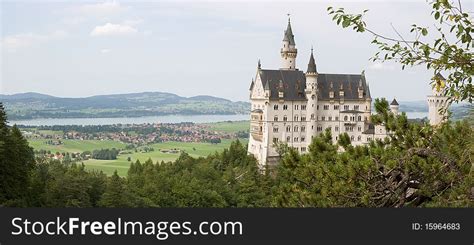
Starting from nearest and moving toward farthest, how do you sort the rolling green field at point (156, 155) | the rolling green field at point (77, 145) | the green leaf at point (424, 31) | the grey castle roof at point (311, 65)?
the green leaf at point (424, 31), the grey castle roof at point (311, 65), the rolling green field at point (156, 155), the rolling green field at point (77, 145)

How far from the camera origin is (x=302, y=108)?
54.9 metres

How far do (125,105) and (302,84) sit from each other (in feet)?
325

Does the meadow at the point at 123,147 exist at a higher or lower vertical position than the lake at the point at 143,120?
lower

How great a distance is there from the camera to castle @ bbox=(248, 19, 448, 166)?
54.0 m

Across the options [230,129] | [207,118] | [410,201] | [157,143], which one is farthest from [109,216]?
[207,118]

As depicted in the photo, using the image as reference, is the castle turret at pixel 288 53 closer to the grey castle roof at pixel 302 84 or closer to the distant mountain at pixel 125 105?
the grey castle roof at pixel 302 84

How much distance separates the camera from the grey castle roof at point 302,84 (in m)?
54.4

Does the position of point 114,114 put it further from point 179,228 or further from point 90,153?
point 179,228

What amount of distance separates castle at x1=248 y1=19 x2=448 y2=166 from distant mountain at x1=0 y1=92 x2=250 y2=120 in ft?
238

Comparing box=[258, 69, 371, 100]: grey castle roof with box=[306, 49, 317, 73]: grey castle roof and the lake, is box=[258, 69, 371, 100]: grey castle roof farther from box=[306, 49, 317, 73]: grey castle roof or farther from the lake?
the lake

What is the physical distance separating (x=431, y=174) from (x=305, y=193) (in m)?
1.94

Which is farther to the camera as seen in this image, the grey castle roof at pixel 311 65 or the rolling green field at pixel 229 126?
the rolling green field at pixel 229 126

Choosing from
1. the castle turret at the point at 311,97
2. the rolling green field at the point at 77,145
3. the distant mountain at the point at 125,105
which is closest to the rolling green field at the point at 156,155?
the rolling green field at the point at 77,145

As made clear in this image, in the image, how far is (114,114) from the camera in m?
142
